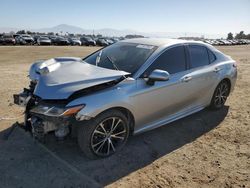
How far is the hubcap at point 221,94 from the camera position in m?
6.36

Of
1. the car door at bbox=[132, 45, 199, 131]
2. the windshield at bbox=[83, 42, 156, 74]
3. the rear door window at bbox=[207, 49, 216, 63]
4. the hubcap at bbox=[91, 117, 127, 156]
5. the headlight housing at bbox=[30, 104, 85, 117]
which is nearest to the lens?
the headlight housing at bbox=[30, 104, 85, 117]

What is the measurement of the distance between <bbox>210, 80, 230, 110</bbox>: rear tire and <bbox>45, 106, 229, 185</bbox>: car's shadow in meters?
0.52

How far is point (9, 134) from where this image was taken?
4.62 meters

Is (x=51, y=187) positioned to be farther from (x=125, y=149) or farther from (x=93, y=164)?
(x=125, y=149)

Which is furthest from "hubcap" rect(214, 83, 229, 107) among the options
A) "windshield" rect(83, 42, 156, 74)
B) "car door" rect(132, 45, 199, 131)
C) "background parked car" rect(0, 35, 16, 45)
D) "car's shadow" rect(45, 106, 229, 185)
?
"background parked car" rect(0, 35, 16, 45)

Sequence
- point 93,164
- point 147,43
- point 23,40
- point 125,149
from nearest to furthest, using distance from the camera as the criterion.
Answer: point 93,164 < point 125,149 < point 147,43 < point 23,40

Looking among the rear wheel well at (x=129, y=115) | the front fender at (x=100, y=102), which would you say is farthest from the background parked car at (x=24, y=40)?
the front fender at (x=100, y=102)

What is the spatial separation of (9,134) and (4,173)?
94cm

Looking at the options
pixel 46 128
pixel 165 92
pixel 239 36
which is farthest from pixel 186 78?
pixel 239 36

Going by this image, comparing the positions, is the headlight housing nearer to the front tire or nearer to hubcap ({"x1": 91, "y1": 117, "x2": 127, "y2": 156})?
the front tire

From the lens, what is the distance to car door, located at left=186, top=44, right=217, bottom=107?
5.46 m

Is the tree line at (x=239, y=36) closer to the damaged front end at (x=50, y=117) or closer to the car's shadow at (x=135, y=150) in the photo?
the car's shadow at (x=135, y=150)

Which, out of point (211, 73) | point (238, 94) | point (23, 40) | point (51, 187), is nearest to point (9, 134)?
point (51, 187)

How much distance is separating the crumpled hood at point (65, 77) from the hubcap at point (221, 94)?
2790mm
